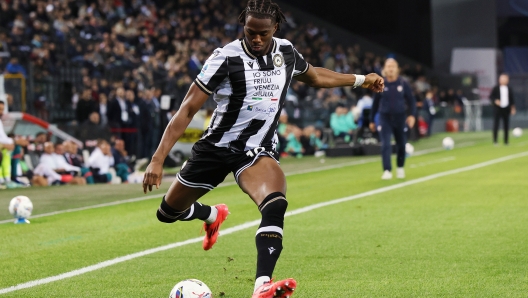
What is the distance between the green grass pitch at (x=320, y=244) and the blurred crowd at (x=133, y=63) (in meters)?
7.08

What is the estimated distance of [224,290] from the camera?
6961 mm

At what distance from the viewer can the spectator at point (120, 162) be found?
20.1 m

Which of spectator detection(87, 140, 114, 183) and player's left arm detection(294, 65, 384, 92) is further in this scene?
spectator detection(87, 140, 114, 183)

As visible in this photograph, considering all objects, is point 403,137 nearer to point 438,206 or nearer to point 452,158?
point 438,206

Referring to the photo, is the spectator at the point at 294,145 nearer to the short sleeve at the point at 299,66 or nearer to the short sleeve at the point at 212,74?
the short sleeve at the point at 299,66

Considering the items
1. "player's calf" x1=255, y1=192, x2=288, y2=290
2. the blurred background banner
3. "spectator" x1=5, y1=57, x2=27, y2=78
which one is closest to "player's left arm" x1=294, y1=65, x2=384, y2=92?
"player's calf" x1=255, y1=192, x2=288, y2=290

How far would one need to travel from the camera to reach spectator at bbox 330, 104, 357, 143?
2912 cm

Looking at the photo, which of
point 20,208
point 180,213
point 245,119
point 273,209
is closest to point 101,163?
point 20,208

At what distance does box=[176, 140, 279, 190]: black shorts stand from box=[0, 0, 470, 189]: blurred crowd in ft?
47.2

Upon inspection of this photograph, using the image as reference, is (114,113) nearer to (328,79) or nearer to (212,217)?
(212,217)

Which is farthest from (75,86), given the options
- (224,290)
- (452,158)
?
(224,290)

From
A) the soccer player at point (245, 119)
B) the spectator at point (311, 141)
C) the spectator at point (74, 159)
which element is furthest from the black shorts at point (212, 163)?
the spectator at point (311, 141)

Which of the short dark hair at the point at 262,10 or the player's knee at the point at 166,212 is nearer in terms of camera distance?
the short dark hair at the point at 262,10

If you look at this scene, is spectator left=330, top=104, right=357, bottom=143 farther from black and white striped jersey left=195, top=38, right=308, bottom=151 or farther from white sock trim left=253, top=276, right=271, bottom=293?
white sock trim left=253, top=276, right=271, bottom=293
